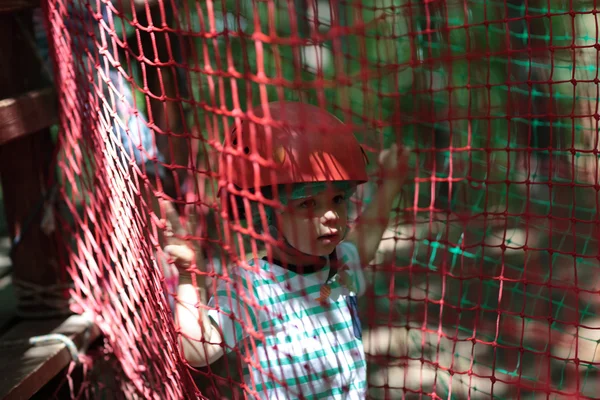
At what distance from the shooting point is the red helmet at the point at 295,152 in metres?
1.30

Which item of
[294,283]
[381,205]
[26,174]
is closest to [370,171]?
[381,205]

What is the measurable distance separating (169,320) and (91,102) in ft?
1.73

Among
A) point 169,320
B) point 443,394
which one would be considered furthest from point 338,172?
point 443,394

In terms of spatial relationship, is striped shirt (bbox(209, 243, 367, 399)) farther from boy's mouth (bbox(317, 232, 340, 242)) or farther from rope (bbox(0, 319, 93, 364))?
rope (bbox(0, 319, 93, 364))

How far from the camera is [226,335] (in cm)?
148

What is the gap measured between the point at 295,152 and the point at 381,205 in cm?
47

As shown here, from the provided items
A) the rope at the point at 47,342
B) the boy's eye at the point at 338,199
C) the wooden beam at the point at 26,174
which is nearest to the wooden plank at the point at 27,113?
the wooden beam at the point at 26,174

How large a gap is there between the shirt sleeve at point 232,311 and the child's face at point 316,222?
A: 137 millimetres

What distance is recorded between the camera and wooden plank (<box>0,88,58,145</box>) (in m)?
1.73

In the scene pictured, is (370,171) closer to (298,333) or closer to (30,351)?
(298,333)

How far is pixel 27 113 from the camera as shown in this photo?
180 cm

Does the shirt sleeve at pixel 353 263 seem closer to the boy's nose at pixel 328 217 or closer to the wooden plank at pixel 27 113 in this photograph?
the boy's nose at pixel 328 217

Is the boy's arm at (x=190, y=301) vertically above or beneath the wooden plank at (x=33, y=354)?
above

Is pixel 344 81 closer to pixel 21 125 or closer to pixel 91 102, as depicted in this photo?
pixel 91 102
